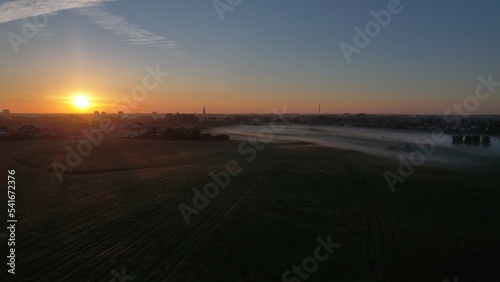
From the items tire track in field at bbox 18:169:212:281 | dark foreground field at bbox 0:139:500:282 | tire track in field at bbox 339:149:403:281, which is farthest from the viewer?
tire track in field at bbox 339:149:403:281

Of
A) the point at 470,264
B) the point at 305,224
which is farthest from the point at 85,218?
the point at 470,264

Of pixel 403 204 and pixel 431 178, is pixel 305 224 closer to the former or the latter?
pixel 403 204

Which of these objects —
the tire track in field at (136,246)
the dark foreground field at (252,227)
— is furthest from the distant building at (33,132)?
the tire track in field at (136,246)
